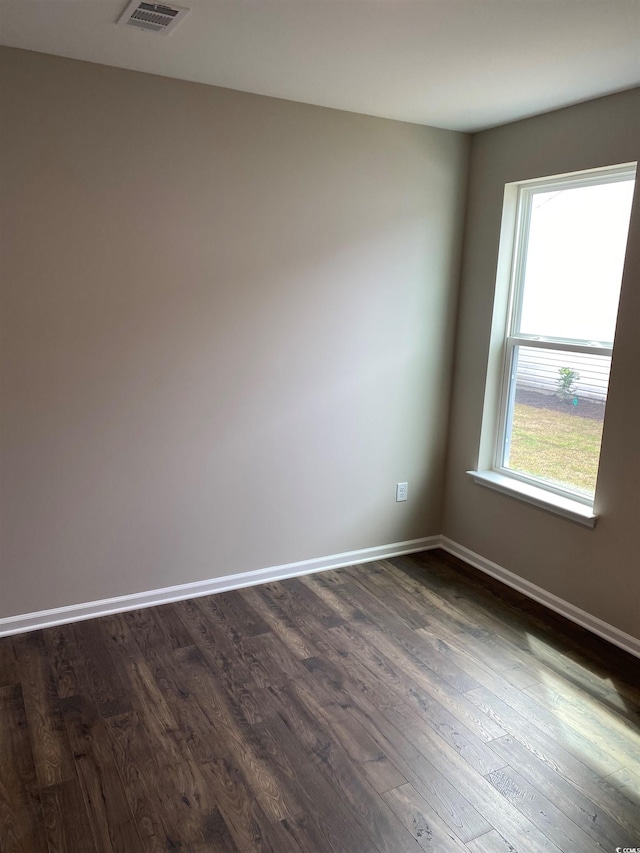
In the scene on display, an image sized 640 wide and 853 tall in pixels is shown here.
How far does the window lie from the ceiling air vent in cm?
195

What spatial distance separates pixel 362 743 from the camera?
2330 millimetres

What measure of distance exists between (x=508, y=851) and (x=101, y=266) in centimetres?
263

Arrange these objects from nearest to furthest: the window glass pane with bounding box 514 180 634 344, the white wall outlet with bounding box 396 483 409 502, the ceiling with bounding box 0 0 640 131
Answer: the ceiling with bounding box 0 0 640 131
the window glass pane with bounding box 514 180 634 344
the white wall outlet with bounding box 396 483 409 502

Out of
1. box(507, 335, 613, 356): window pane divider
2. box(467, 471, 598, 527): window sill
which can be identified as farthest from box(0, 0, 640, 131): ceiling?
box(467, 471, 598, 527): window sill

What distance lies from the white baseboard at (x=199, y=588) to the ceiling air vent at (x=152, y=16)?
241cm

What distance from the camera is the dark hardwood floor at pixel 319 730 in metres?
1.96

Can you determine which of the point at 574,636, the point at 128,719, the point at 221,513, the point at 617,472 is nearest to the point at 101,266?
the point at 221,513

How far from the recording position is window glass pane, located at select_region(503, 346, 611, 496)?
3.20 metres

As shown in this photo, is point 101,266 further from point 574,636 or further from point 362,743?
point 574,636

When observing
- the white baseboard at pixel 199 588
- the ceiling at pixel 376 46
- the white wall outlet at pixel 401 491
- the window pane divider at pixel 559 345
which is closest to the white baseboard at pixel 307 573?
the white baseboard at pixel 199 588

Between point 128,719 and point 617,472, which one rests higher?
point 617,472

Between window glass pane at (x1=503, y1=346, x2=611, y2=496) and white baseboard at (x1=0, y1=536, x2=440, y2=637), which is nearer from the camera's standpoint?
white baseboard at (x1=0, y1=536, x2=440, y2=637)

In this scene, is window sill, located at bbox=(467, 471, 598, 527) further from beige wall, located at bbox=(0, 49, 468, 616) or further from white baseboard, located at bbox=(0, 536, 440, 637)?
white baseboard, located at bbox=(0, 536, 440, 637)

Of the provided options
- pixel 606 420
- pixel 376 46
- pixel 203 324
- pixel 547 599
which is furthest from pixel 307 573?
pixel 376 46
